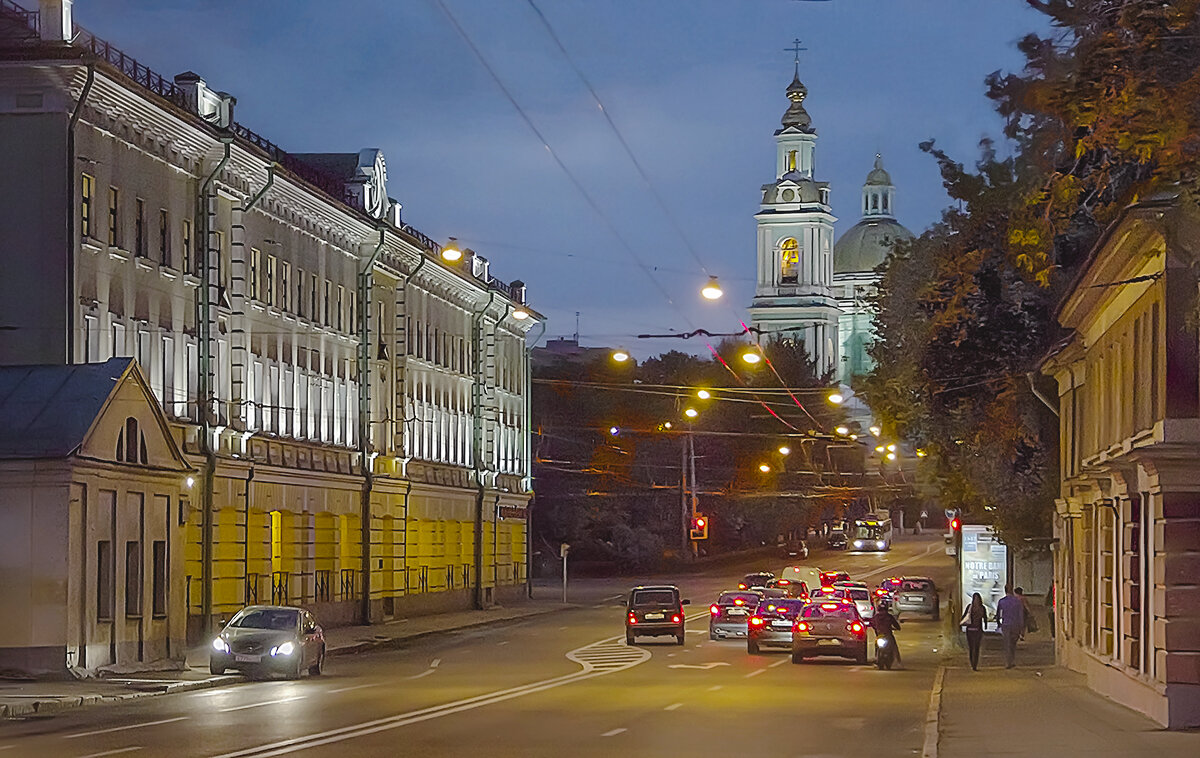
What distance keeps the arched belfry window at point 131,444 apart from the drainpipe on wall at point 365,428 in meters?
20.6

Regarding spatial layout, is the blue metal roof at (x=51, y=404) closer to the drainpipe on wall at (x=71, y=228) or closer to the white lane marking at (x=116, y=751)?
the drainpipe on wall at (x=71, y=228)

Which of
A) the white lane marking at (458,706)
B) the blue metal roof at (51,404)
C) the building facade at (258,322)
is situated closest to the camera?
the white lane marking at (458,706)

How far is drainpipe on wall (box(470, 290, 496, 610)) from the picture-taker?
76.3 metres

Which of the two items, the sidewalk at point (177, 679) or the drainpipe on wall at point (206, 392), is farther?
the drainpipe on wall at point (206, 392)

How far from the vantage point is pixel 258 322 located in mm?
51156

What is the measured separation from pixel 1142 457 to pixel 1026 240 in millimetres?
7522

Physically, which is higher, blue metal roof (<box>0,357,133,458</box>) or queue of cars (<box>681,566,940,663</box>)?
blue metal roof (<box>0,357,133,458</box>)

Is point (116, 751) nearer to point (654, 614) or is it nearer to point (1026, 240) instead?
point (1026, 240)

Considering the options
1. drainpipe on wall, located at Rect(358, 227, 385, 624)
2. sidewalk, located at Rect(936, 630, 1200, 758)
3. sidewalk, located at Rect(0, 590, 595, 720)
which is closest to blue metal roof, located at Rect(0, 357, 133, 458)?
sidewalk, located at Rect(0, 590, 595, 720)

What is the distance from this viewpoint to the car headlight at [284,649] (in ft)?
122

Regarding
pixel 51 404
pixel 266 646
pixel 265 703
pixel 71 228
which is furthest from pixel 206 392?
pixel 265 703

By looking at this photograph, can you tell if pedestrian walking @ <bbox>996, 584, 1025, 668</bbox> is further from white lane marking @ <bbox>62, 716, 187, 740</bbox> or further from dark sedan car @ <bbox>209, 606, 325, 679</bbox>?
white lane marking @ <bbox>62, 716, 187, 740</bbox>

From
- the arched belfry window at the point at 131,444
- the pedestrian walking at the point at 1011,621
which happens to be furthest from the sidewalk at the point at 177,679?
the pedestrian walking at the point at 1011,621

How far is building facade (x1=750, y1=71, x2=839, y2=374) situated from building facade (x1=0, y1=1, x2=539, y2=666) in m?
82.0
